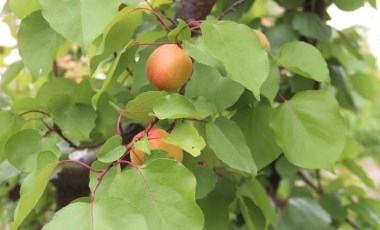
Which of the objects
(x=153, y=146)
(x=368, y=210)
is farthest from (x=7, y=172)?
(x=368, y=210)

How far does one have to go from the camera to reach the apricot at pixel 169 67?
0.55 meters

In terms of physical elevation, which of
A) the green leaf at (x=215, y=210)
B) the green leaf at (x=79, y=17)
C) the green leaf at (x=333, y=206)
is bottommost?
the green leaf at (x=333, y=206)

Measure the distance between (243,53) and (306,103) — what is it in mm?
138

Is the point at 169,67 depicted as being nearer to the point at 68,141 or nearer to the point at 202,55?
the point at 202,55

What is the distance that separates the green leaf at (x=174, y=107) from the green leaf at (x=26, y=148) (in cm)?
18

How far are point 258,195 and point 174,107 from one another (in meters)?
0.27

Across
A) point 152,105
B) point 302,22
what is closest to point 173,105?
point 152,105

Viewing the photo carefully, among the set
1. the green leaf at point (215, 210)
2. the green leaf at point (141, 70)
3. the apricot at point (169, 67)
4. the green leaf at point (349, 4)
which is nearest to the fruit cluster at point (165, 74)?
the apricot at point (169, 67)

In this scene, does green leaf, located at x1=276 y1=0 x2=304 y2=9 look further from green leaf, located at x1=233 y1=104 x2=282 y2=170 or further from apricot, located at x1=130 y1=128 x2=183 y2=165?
apricot, located at x1=130 y1=128 x2=183 y2=165

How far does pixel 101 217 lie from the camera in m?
0.47

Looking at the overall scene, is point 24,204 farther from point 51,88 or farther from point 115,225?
point 51,88

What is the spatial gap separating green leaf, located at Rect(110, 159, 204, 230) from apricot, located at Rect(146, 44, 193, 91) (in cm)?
10

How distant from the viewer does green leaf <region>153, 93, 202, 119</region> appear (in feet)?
1.67

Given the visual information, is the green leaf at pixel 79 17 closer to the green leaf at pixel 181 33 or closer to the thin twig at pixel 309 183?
the green leaf at pixel 181 33
